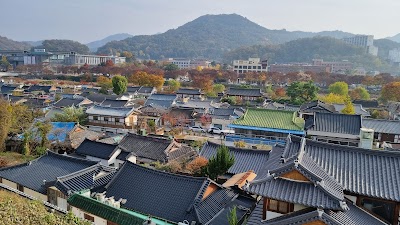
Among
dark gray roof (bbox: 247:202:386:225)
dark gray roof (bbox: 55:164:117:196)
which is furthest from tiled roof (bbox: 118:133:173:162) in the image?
dark gray roof (bbox: 247:202:386:225)

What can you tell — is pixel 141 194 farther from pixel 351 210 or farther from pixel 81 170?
pixel 351 210

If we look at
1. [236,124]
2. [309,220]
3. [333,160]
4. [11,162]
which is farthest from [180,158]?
[309,220]

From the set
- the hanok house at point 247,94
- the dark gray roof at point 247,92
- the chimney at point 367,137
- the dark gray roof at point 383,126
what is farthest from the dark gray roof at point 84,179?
the dark gray roof at point 247,92

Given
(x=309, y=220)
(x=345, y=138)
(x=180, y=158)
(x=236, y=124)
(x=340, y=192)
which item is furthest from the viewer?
(x=236, y=124)

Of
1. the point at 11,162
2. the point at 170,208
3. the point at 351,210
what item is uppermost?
the point at 351,210

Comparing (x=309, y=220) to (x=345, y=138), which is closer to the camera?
(x=309, y=220)

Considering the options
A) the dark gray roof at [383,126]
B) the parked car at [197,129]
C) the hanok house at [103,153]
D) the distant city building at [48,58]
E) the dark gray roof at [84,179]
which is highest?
the distant city building at [48,58]

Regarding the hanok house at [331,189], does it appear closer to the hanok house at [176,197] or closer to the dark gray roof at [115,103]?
the hanok house at [176,197]
